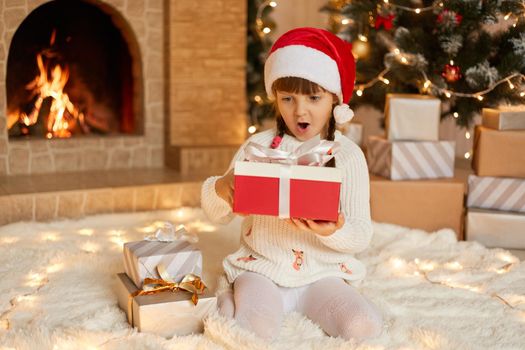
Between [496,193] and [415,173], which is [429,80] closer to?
[415,173]

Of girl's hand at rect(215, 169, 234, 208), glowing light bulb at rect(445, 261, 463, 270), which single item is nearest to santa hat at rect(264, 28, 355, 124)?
girl's hand at rect(215, 169, 234, 208)

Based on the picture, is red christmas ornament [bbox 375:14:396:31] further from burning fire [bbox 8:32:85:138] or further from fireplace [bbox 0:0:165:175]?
burning fire [bbox 8:32:85:138]

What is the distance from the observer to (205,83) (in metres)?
3.14

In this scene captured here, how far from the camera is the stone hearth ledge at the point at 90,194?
97.3 inches

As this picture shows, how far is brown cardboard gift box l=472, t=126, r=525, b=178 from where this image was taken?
226 cm

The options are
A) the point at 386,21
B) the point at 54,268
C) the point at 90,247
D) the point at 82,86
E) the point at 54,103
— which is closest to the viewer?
the point at 54,268

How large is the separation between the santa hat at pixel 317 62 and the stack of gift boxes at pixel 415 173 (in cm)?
83

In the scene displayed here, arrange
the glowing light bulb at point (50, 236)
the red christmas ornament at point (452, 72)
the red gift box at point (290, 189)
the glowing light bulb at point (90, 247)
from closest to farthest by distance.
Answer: the red gift box at point (290, 189) → the glowing light bulb at point (90, 247) → the glowing light bulb at point (50, 236) → the red christmas ornament at point (452, 72)

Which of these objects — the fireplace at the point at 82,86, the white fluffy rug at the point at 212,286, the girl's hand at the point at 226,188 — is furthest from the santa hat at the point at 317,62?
the fireplace at the point at 82,86

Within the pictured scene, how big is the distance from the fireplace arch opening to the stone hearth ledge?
1.23 ft

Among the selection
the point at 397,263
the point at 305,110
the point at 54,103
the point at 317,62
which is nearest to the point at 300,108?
the point at 305,110

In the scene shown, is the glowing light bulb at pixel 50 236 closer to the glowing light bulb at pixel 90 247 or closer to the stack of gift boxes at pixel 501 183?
the glowing light bulb at pixel 90 247

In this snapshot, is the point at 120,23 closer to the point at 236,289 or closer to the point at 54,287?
the point at 54,287

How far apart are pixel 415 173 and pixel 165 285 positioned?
1236mm
